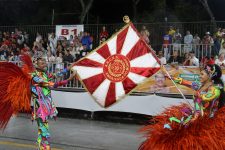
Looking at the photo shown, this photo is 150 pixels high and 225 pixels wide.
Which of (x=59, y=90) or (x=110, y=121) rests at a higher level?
(x=59, y=90)

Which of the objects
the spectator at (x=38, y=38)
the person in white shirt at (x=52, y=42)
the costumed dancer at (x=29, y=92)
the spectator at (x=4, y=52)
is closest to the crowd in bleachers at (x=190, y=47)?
the person in white shirt at (x=52, y=42)

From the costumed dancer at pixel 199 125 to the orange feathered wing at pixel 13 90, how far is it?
89.7 inches

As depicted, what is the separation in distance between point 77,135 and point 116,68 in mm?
3153

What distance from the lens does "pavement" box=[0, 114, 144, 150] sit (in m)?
8.02

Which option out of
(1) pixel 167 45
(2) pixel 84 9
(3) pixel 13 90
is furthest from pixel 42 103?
(2) pixel 84 9

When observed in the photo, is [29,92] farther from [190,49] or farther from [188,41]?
[188,41]

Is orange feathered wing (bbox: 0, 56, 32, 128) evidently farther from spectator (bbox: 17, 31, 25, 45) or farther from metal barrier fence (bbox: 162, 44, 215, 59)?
spectator (bbox: 17, 31, 25, 45)

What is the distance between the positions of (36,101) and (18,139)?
89.1 inches

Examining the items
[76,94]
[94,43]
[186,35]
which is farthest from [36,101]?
[94,43]

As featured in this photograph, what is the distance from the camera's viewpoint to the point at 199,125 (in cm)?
529

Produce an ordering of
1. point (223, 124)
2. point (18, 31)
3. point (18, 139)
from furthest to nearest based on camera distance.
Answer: point (18, 31) < point (18, 139) < point (223, 124)

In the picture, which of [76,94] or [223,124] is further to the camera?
[76,94]

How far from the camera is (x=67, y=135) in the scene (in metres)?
9.13

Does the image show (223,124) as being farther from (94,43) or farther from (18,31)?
(18,31)
